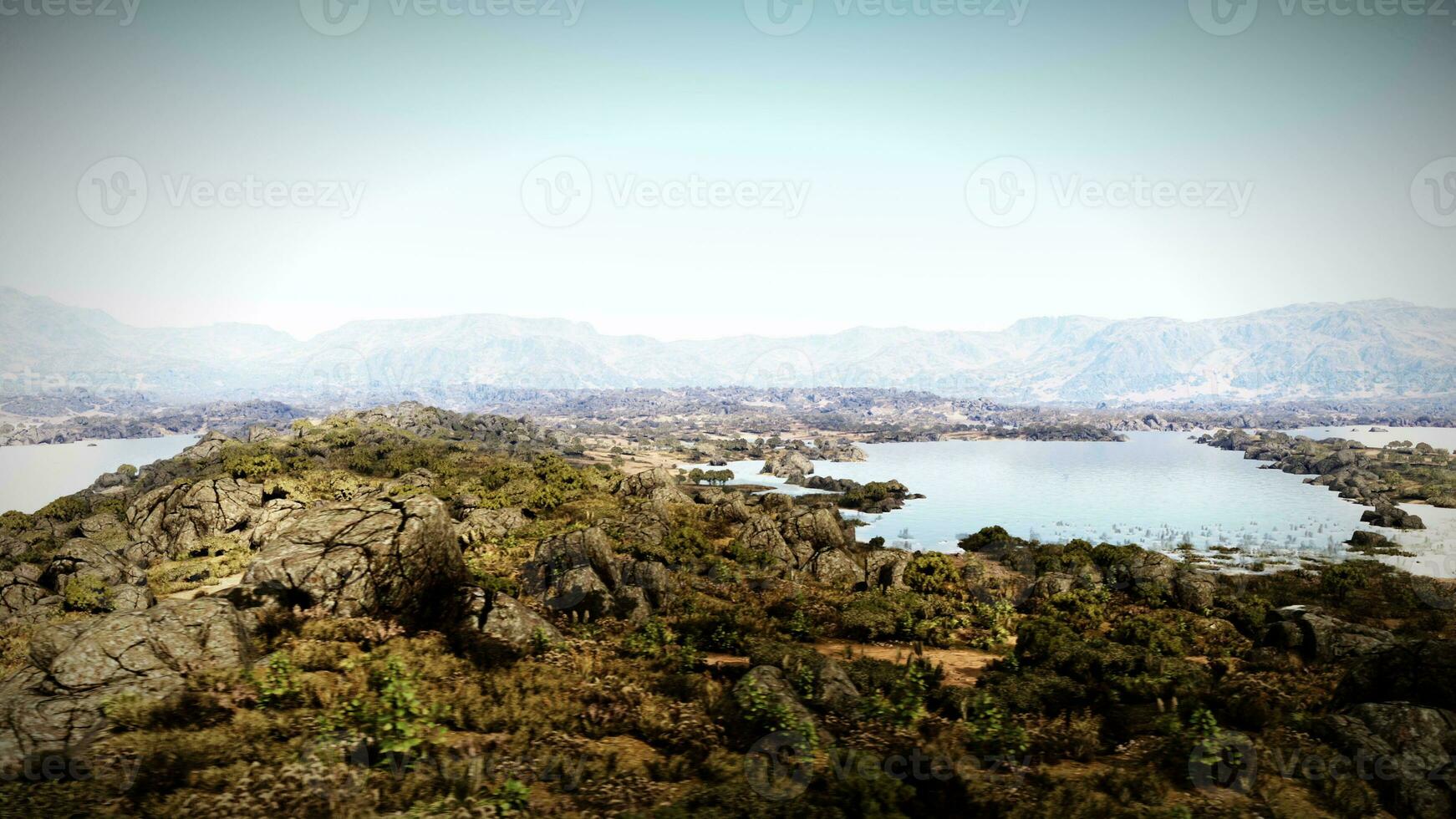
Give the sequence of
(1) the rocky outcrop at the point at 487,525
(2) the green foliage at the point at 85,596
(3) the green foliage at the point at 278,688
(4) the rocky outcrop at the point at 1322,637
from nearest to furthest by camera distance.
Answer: (3) the green foliage at the point at 278,688
(4) the rocky outcrop at the point at 1322,637
(2) the green foliage at the point at 85,596
(1) the rocky outcrop at the point at 487,525

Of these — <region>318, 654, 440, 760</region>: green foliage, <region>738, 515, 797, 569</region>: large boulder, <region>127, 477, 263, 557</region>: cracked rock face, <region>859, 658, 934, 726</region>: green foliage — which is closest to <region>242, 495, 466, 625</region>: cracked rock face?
<region>318, 654, 440, 760</region>: green foliage

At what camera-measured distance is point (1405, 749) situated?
1206 centimetres

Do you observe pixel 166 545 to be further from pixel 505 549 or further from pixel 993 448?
pixel 993 448

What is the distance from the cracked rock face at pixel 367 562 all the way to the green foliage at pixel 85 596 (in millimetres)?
17566

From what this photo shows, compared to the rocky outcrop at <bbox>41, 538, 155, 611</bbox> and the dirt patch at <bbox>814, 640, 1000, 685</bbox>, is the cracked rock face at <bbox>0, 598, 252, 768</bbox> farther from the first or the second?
the rocky outcrop at <bbox>41, 538, 155, 611</bbox>

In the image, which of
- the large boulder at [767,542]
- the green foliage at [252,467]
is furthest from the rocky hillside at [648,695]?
the green foliage at [252,467]

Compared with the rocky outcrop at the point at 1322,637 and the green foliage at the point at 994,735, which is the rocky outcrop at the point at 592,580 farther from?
the rocky outcrop at the point at 1322,637

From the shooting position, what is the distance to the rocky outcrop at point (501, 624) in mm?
16719

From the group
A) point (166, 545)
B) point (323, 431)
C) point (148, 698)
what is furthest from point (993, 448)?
point (148, 698)

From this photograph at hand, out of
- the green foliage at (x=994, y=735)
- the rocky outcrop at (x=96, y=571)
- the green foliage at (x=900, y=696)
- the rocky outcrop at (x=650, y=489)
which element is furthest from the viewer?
the rocky outcrop at (x=650, y=489)

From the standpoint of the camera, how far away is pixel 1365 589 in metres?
36.8

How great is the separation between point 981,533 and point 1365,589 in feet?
70.9

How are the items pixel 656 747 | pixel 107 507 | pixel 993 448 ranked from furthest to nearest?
pixel 993 448 < pixel 107 507 < pixel 656 747

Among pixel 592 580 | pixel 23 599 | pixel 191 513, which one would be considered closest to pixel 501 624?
pixel 592 580
